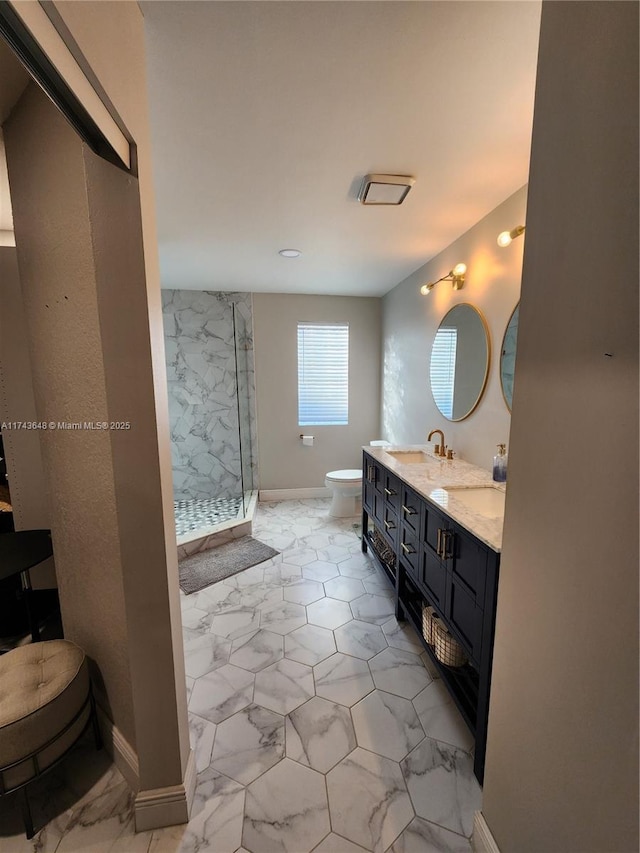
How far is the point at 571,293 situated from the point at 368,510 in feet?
7.78

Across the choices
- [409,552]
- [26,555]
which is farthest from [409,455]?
[26,555]

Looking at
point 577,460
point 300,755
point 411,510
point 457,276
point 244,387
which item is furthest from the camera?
point 244,387

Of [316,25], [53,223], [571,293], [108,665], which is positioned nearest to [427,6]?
[316,25]

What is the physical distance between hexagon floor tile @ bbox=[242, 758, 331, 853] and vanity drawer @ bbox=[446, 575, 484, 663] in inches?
30.3

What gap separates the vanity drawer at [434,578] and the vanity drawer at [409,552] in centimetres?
7

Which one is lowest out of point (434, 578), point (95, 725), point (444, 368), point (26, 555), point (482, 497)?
point (95, 725)

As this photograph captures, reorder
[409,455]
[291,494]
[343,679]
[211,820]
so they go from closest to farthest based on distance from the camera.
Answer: [211,820], [343,679], [409,455], [291,494]

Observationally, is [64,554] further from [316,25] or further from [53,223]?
[316,25]

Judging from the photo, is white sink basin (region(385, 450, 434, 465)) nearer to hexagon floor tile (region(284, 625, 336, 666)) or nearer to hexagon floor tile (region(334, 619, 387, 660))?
hexagon floor tile (region(334, 619, 387, 660))

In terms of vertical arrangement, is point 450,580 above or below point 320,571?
above

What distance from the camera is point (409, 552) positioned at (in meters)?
1.98

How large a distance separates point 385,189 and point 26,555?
8.35 ft

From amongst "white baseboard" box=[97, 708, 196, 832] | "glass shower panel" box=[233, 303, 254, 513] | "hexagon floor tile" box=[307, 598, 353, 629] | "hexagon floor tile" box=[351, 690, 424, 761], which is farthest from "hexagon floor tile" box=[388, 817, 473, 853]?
"glass shower panel" box=[233, 303, 254, 513]

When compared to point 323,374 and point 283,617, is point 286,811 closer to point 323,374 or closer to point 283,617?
point 283,617
